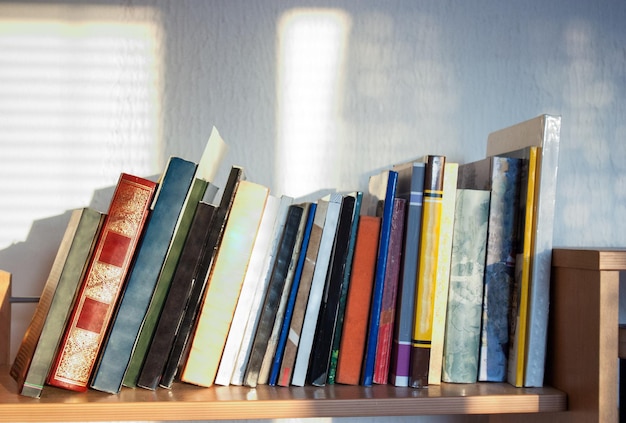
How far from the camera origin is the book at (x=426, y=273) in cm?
88

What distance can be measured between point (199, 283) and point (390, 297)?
0.80 feet

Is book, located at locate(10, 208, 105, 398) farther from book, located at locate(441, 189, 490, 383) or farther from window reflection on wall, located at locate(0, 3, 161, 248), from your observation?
book, located at locate(441, 189, 490, 383)

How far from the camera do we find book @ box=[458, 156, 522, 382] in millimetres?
913

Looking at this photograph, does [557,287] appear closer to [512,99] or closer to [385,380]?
[385,380]

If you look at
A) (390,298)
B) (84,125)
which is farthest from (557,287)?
(84,125)

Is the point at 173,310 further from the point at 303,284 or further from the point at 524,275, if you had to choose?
the point at 524,275

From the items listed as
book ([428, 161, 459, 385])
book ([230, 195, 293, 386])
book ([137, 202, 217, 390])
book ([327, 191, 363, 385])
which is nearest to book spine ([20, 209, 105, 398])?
book ([137, 202, 217, 390])

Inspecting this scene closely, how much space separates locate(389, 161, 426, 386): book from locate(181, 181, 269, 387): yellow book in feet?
0.63

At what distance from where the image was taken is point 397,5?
3.68 feet

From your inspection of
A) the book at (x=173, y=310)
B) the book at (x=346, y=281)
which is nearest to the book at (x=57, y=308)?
the book at (x=173, y=310)

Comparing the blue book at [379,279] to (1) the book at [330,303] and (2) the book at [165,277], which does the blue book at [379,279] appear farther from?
(2) the book at [165,277]

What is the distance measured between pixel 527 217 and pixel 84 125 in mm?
665

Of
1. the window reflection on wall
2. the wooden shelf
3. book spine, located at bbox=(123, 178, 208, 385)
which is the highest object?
the window reflection on wall

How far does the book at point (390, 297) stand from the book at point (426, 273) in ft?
0.09
